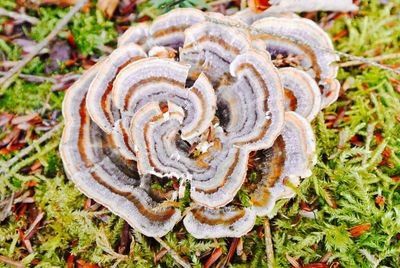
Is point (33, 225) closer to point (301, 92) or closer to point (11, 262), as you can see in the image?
point (11, 262)

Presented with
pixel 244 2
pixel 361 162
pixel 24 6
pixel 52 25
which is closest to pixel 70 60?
pixel 52 25

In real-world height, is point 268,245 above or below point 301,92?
below

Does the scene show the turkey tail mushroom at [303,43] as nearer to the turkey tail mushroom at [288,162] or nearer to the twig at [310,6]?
the twig at [310,6]

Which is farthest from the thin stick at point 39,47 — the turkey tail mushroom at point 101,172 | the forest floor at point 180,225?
the turkey tail mushroom at point 101,172

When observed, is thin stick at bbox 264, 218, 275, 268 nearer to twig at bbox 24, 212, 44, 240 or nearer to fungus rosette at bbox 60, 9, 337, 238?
fungus rosette at bbox 60, 9, 337, 238

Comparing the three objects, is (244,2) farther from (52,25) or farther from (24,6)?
(24,6)

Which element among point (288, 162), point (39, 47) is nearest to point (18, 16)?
point (39, 47)
